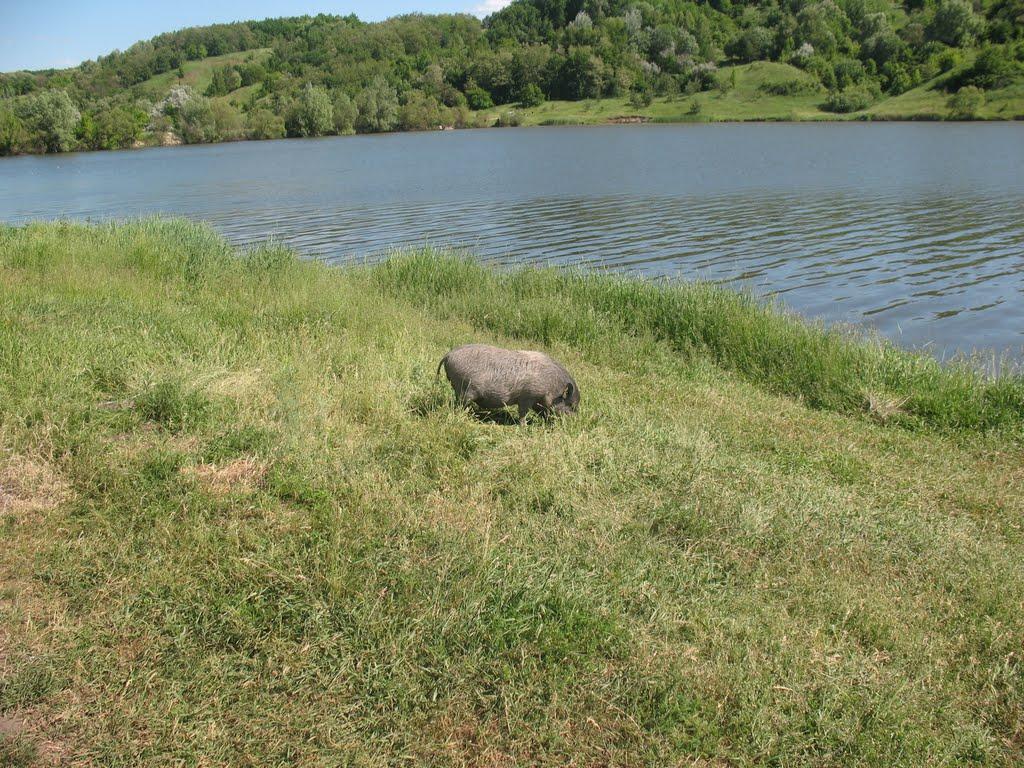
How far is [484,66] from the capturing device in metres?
135

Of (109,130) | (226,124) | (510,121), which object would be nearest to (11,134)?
(109,130)

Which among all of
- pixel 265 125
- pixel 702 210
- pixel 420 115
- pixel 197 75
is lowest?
pixel 702 210

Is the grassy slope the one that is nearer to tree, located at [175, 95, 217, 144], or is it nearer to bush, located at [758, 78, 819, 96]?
bush, located at [758, 78, 819, 96]

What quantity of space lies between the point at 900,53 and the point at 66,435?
12751 cm

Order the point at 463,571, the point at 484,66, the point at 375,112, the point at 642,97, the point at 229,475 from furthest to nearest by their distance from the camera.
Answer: the point at 484,66 → the point at 642,97 → the point at 375,112 → the point at 229,475 → the point at 463,571

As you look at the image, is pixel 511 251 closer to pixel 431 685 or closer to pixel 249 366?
pixel 249 366

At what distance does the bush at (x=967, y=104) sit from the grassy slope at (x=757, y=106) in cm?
74

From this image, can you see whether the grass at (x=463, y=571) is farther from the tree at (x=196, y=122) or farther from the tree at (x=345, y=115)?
the tree at (x=196, y=122)

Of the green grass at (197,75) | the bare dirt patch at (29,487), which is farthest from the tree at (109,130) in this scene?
the bare dirt patch at (29,487)

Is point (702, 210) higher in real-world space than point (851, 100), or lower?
lower

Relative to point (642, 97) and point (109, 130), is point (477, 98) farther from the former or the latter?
point (109, 130)

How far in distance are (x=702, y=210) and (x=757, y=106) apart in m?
82.8

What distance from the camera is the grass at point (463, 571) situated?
3703mm

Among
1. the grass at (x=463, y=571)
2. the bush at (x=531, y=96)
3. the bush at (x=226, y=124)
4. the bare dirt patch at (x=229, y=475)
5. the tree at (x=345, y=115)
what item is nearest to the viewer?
the grass at (x=463, y=571)
